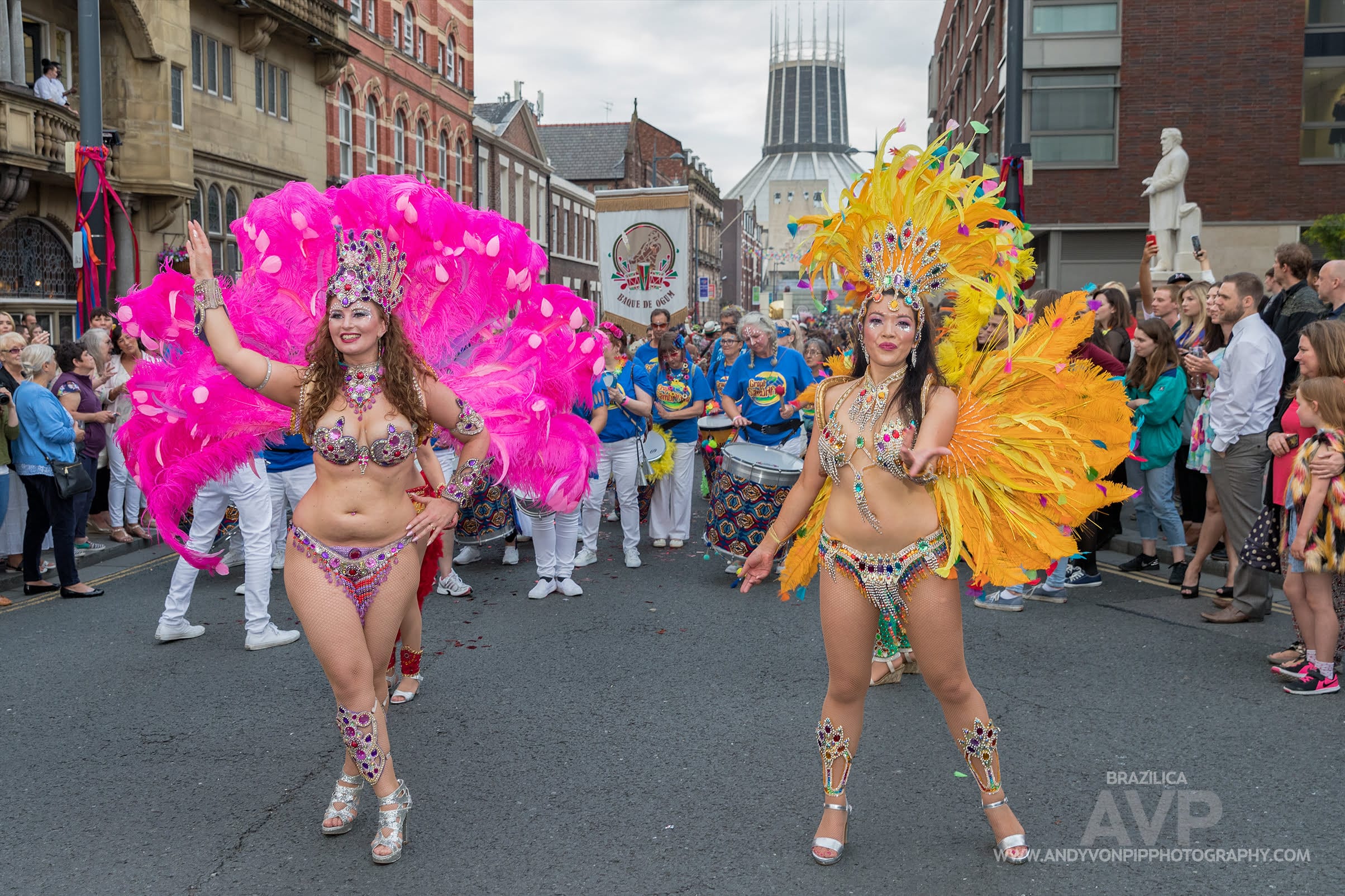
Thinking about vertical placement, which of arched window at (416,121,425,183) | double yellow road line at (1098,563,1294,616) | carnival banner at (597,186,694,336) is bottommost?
double yellow road line at (1098,563,1294,616)

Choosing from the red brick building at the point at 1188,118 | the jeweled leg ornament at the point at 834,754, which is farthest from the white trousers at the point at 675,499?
the red brick building at the point at 1188,118

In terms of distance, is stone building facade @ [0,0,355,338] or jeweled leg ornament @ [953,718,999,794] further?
stone building facade @ [0,0,355,338]

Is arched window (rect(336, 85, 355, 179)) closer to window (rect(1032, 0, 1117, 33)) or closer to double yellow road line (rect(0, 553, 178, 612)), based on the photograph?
window (rect(1032, 0, 1117, 33))

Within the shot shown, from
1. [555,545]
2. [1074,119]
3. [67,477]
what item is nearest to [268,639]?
[555,545]

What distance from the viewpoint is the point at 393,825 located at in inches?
148

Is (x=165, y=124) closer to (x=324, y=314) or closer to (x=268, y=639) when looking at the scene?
(x=268, y=639)

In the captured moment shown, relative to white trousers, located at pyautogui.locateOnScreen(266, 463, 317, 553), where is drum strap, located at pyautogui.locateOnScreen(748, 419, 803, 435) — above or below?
above

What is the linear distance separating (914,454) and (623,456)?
563 centimetres

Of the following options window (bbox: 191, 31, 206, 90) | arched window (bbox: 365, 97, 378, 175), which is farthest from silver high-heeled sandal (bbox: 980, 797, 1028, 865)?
arched window (bbox: 365, 97, 378, 175)

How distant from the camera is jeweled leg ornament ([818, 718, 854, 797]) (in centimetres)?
372

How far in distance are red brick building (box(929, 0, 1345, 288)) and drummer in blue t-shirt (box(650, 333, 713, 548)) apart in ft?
55.9

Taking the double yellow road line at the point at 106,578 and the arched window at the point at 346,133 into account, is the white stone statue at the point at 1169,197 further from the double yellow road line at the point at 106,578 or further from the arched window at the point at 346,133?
the arched window at the point at 346,133

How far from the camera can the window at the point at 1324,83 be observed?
926 inches

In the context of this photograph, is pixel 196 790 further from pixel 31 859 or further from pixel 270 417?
pixel 270 417
